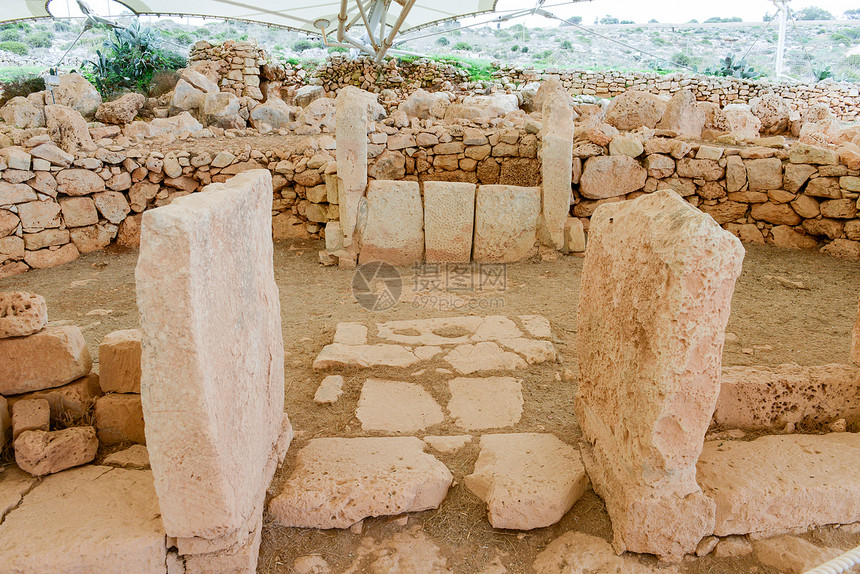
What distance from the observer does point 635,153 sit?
20.9 ft

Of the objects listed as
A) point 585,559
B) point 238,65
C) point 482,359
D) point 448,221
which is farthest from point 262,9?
point 585,559

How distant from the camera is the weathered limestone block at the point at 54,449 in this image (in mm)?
2260

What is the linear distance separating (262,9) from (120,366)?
12217mm

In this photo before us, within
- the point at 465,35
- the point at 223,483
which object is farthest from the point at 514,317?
the point at 465,35

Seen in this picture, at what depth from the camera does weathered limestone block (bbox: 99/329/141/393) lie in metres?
2.63

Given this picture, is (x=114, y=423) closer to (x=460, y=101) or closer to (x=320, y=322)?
(x=320, y=322)

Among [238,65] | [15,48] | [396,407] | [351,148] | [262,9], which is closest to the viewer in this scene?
[396,407]

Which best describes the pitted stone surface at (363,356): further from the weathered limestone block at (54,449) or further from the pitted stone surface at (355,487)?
the weathered limestone block at (54,449)

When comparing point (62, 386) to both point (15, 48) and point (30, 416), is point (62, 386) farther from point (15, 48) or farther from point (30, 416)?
point (15, 48)

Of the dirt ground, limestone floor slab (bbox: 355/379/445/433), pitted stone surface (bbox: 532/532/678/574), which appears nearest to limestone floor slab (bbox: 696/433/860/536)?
the dirt ground

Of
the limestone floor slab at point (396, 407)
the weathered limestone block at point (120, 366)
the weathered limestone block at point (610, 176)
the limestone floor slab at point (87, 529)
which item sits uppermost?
the weathered limestone block at point (610, 176)

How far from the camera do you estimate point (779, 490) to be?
6.98ft

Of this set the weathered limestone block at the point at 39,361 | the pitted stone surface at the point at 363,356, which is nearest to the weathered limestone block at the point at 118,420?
the weathered limestone block at the point at 39,361

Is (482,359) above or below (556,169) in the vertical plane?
below
